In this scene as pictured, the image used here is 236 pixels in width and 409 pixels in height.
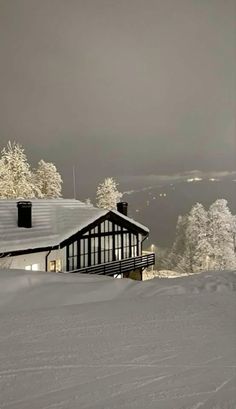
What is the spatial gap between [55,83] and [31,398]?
228 ft

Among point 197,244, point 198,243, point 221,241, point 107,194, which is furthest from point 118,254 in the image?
point 107,194

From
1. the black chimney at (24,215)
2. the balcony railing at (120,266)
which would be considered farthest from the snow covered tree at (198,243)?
the black chimney at (24,215)

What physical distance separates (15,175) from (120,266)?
17.0m

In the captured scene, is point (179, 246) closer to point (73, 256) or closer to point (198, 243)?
point (198, 243)

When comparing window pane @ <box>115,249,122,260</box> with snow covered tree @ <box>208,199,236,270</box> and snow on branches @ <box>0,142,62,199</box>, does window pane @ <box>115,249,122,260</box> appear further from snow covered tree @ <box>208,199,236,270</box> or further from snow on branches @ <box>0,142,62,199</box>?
snow covered tree @ <box>208,199,236,270</box>

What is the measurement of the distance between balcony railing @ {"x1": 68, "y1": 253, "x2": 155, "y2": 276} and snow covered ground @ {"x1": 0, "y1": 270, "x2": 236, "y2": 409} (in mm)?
11019

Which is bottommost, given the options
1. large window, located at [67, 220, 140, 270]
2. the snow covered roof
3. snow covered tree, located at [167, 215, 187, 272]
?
snow covered tree, located at [167, 215, 187, 272]

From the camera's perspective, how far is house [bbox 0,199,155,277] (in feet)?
43.6

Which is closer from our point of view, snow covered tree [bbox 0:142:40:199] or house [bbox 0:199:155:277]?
house [bbox 0:199:155:277]

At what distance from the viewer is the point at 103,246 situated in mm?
17969

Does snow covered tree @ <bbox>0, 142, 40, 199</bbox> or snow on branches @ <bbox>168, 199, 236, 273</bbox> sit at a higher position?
snow covered tree @ <bbox>0, 142, 40, 199</bbox>

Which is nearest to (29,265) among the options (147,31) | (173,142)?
(147,31)

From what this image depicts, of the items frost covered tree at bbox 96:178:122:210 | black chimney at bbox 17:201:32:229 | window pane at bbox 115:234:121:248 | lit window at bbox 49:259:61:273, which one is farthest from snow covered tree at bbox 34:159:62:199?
lit window at bbox 49:259:61:273

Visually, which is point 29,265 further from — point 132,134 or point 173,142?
point 132,134
